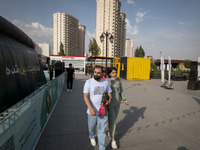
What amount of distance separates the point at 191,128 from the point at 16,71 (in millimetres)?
5603

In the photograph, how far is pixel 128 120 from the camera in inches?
168

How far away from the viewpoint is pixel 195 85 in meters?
10.5

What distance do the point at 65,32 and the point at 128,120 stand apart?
11466cm

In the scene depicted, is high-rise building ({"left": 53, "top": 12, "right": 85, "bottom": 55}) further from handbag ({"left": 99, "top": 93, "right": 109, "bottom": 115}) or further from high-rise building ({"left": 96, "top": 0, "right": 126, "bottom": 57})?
handbag ({"left": 99, "top": 93, "right": 109, "bottom": 115})

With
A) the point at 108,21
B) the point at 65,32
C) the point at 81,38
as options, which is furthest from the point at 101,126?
the point at 81,38

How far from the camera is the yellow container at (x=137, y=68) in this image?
16.3 m

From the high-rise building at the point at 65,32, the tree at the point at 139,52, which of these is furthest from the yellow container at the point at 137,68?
the high-rise building at the point at 65,32

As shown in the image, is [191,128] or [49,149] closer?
[49,149]

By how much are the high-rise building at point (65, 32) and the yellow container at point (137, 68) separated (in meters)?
97.8

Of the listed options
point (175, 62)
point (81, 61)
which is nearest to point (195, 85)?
point (81, 61)

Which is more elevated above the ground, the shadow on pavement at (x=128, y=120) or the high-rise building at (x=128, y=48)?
the high-rise building at (x=128, y=48)

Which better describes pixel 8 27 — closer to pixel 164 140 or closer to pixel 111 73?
pixel 111 73

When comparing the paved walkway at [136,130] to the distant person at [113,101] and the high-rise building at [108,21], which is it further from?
the high-rise building at [108,21]

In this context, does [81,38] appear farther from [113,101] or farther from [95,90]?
[95,90]
